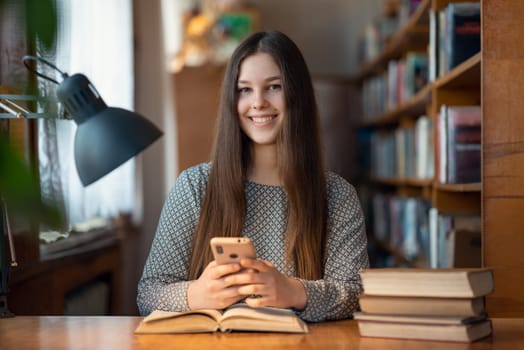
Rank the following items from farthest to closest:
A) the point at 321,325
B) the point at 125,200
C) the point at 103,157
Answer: the point at 125,200
the point at 321,325
the point at 103,157

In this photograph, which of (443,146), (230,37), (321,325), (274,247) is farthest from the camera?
(230,37)

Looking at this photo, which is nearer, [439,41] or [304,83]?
[304,83]

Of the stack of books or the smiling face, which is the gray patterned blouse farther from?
the stack of books

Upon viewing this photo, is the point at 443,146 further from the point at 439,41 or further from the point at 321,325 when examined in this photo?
the point at 321,325

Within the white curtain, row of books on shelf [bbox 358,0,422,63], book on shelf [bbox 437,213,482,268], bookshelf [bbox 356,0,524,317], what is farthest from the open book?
row of books on shelf [bbox 358,0,422,63]

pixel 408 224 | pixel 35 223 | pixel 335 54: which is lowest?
pixel 408 224

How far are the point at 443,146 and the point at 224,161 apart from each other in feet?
3.94

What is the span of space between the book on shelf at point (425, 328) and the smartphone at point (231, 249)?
221 millimetres

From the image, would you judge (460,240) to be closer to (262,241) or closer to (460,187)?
(460,187)

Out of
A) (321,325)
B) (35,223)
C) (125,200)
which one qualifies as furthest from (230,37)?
(35,223)

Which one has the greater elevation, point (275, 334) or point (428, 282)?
point (428, 282)

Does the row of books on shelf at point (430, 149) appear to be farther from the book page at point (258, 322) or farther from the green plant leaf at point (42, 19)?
the green plant leaf at point (42, 19)

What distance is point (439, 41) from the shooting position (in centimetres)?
303

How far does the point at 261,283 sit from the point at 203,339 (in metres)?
0.16
